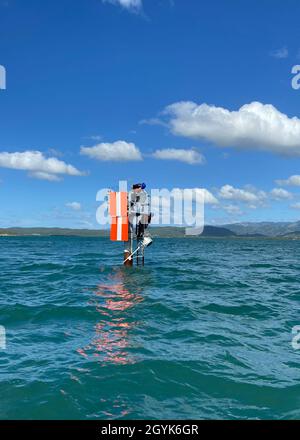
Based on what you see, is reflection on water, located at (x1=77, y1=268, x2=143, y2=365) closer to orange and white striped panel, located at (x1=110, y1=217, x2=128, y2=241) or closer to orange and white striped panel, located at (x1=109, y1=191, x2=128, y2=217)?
orange and white striped panel, located at (x1=110, y1=217, x2=128, y2=241)

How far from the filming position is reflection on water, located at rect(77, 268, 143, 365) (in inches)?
428

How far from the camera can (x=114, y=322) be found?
48.0 feet

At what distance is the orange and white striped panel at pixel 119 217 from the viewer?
1243 inches

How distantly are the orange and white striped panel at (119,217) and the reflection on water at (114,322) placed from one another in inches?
279

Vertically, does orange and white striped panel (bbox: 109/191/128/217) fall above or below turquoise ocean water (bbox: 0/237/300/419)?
above

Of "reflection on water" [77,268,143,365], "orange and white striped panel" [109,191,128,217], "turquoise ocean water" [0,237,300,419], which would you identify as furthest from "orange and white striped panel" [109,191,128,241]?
"turquoise ocean water" [0,237,300,419]

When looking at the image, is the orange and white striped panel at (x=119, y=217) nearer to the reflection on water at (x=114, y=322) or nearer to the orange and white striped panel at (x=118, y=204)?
the orange and white striped panel at (x=118, y=204)

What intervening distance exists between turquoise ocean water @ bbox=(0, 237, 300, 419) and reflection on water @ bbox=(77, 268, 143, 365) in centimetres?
4

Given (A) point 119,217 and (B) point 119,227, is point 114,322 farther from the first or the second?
(A) point 119,217

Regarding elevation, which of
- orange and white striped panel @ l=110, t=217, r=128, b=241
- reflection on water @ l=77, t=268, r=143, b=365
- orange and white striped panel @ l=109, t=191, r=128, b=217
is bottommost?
reflection on water @ l=77, t=268, r=143, b=365

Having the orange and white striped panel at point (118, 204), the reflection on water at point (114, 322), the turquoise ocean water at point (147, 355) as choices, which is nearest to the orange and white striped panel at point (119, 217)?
the orange and white striped panel at point (118, 204)

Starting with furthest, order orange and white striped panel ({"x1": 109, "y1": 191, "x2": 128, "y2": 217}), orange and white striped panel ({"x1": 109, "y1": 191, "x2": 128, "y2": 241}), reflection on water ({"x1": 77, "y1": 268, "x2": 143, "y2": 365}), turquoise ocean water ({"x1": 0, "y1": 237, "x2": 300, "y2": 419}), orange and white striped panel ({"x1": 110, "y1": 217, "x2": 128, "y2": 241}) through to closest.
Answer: orange and white striped panel ({"x1": 110, "y1": 217, "x2": 128, "y2": 241})
orange and white striped panel ({"x1": 109, "y1": 191, "x2": 128, "y2": 241})
orange and white striped panel ({"x1": 109, "y1": 191, "x2": 128, "y2": 217})
reflection on water ({"x1": 77, "y1": 268, "x2": 143, "y2": 365})
turquoise ocean water ({"x1": 0, "y1": 237, "x2": 300, "y2": 419})
